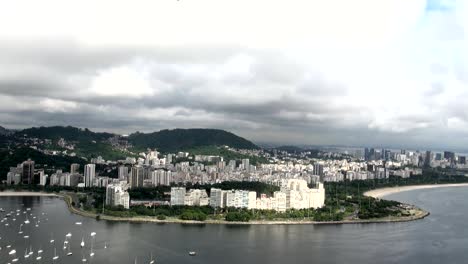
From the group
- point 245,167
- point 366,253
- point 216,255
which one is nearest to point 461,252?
point 366,253

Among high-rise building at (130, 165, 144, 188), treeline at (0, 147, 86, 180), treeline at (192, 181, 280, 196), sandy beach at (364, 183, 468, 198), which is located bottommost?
sandy beach at (364, 183, 468, 198)

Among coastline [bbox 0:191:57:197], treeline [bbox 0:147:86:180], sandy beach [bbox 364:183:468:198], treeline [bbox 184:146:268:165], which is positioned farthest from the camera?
treeline [bbox 184:146:268:165]

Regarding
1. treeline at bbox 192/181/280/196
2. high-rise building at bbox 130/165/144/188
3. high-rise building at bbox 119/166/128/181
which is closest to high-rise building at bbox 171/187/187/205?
treeline at bbox 192/181/280/196

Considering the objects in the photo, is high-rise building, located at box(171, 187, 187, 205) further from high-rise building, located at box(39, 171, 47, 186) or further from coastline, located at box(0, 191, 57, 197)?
high-rise building, located at box(39, 171, 47, 186)

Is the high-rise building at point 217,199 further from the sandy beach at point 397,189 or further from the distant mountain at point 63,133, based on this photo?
the distant mountain at point 63,133

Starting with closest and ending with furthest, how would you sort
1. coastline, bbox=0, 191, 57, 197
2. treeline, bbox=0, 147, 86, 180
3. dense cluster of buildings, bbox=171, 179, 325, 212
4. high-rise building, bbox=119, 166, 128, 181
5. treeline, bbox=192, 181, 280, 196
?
dense cluster of buildings, bbox=171, 179, 325, 212 < treeline, bbox=192, 181, 280, 196 < coastline, bbox=0, 191, 57, 197 < high-rise building, bbox=119, 166, 128, 181 < treeline, bbox=0, 147, 86, 180

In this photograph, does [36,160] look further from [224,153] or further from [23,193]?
[224,153]
